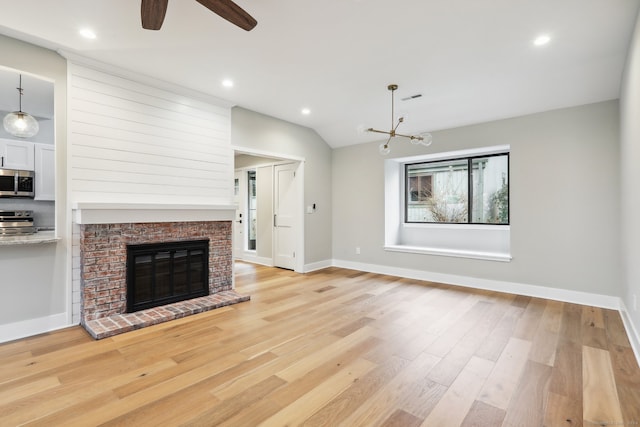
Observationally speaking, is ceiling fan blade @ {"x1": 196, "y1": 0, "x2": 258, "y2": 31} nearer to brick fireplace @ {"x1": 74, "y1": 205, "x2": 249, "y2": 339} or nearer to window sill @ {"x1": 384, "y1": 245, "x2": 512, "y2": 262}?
brick fireplace @ {"x1": 74, "y1": 205, "x2": 249, "y2": 339}

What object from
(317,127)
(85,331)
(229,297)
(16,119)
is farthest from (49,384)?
(317,127)

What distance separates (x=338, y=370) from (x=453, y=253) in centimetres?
345

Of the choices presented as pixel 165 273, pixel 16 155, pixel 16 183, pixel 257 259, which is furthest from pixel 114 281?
pixel 257 259

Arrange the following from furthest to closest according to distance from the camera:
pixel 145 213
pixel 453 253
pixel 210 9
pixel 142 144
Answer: pixel 453 253 < pixel 142 144 < pixel 145 213 < pixel 210 9

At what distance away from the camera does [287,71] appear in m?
3.58

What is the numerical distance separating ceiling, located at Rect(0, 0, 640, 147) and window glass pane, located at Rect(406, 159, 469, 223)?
1331mm

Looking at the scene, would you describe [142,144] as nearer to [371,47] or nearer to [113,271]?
[113,271]

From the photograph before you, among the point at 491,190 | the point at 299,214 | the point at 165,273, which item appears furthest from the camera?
the point at 299,214

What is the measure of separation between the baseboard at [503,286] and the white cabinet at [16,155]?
18.4 feet

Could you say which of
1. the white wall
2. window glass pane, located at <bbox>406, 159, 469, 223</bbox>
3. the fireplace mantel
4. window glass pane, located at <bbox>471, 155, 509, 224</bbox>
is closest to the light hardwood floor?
the white wall

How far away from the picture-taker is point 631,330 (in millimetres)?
2875

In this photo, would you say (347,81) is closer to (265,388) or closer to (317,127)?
(317,127)

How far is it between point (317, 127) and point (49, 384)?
5107 mm

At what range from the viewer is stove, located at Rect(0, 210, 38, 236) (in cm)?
432
